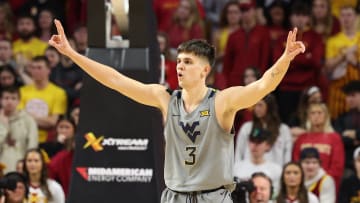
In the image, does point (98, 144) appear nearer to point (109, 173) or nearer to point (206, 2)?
point (109, 173)

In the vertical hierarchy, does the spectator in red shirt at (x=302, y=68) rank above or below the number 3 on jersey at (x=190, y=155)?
above

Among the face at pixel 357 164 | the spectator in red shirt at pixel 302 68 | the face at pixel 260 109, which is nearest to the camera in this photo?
the face at pixel 357 164

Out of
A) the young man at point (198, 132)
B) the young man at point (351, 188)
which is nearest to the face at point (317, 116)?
the young man at point (351, 188)

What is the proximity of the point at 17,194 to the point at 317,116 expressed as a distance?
141 inches

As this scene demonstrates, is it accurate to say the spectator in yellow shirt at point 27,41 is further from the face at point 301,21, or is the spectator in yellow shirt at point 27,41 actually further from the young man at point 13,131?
the face at point 301,21

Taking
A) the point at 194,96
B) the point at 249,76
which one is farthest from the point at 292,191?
the point at 194,96

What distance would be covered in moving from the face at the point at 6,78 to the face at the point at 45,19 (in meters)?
1.59

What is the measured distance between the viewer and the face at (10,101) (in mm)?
11695

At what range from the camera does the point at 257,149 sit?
10.9m

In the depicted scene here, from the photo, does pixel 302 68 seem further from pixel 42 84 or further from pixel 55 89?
pixel 42 84

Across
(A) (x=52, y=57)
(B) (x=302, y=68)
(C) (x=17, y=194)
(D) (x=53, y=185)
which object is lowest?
(C) (x=17, y=194)

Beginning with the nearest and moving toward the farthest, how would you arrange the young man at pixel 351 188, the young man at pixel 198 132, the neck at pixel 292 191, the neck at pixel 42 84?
the young man at pixel 198 132
the neck at pixel 292 191
the young man at pixel 351 188
the neck at pixel 42 84

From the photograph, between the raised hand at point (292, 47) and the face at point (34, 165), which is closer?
the raised hand at point (292, 47)

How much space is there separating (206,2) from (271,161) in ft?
13.2
